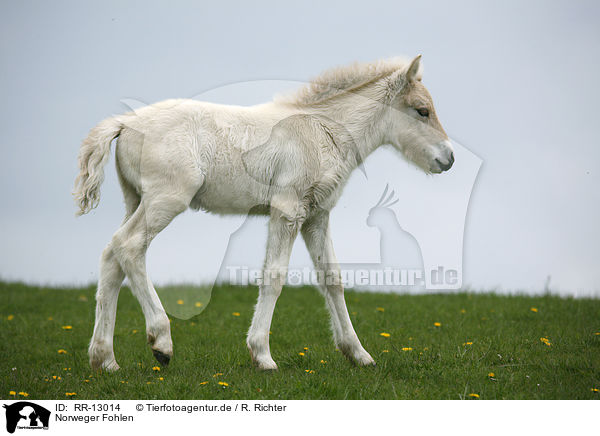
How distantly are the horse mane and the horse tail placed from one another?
1.62 metres

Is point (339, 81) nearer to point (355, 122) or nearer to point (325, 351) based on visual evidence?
point (355, 122)

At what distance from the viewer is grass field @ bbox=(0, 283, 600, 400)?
476cm

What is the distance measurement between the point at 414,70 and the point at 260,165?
1729 mm

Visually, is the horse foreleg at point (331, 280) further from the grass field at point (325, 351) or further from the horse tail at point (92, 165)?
the horse tail at point (92, 165)

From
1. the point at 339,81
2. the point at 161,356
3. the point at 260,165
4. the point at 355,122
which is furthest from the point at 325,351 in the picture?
the point at 339,81

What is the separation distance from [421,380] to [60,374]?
333 centimetres

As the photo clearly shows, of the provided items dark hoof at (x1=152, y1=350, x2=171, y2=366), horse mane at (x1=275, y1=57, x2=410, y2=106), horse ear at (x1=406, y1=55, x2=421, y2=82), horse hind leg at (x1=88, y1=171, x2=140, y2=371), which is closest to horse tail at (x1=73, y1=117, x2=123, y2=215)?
horse hind leg at (x1=88, y1=171, x2=140, y2=371)

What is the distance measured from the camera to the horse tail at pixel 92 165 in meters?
5.27

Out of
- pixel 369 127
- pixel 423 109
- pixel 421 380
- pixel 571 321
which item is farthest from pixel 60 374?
pixel 571 321

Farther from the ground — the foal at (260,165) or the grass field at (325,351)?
the foal at (260,165)

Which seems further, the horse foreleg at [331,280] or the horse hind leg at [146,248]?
the horse foreleg at [331,280]
